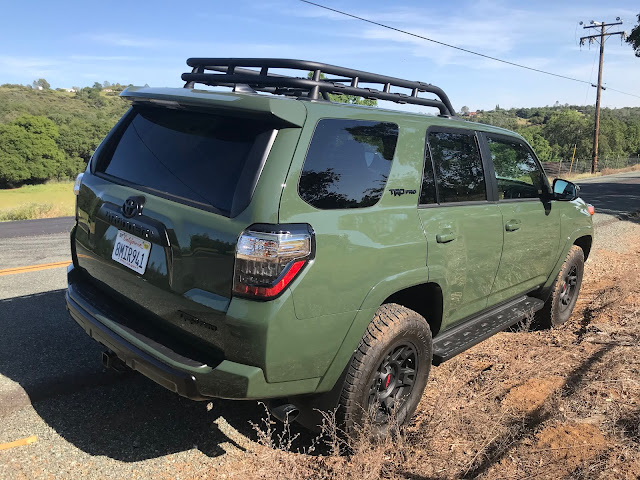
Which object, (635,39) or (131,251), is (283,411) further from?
(635,39)

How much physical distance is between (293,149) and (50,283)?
14.7 ft

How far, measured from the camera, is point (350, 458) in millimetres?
2637

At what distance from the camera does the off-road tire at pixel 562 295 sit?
15.7 ft

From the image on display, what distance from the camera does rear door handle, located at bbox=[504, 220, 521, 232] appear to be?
3.78m

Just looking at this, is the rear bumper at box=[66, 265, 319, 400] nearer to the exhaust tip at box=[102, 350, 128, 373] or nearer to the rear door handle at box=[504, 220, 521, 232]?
the exhaust tip at box=[102, 350, 128, 373]

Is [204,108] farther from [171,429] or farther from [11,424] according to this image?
[11,424]

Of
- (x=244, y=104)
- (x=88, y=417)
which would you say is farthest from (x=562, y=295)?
(x=88, y=417)

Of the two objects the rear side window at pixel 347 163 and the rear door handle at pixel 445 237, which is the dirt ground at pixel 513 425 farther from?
the rear side window at pixel 347 163

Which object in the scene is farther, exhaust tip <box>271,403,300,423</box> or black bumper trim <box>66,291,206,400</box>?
exhaust tip <box>271,403,300,423</box>

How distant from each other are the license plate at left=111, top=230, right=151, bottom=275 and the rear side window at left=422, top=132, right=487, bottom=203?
167 centimetres

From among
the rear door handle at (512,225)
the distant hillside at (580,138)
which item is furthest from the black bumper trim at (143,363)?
the distant hillside at (580,138)

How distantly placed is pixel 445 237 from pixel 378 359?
3.07 feet

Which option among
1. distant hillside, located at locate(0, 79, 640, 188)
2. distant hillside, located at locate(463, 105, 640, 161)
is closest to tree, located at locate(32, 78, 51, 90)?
distant hillside, located at locate(0, 79, 640, 188)

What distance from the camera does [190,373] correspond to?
2.22 metres
